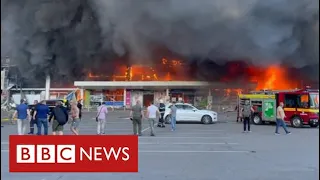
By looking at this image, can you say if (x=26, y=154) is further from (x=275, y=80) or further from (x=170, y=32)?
(x=275, y=80)

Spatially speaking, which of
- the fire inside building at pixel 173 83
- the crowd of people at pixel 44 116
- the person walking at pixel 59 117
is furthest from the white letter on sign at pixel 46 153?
the fire inside building at pixel 173 83

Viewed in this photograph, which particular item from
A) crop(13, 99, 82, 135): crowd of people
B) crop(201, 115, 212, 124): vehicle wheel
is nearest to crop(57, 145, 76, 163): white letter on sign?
crop(13, 99, 82, 135): crowd of people

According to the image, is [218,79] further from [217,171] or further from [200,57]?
[217,171]

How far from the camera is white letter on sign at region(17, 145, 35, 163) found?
527 cm

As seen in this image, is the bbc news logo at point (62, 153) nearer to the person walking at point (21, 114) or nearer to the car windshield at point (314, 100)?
the person walking at point (21, 114)

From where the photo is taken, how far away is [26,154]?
5.34 m

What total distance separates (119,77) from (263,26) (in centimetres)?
1501

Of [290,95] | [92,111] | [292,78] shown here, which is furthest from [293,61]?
[92,111]

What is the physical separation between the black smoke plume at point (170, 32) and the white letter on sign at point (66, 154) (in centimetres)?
1324

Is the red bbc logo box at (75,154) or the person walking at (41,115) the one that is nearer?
the red bbc logo box at (75,154)

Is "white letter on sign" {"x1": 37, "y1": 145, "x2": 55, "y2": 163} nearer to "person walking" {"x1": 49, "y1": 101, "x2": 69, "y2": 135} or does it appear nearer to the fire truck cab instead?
"person walking" {"x1": 49, "y1": 101, "x2": 69, "y2": 135}

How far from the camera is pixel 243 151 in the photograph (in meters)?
10.1

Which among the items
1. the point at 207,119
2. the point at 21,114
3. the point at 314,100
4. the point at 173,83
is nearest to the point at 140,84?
the point at 173,83

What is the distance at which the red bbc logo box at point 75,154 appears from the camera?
5.26 metres
